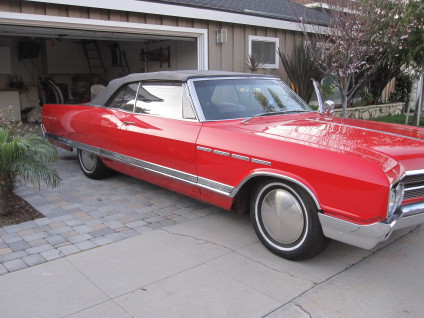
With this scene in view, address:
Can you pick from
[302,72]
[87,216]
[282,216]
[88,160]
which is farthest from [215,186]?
[302,72]

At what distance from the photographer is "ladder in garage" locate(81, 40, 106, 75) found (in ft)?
49.5

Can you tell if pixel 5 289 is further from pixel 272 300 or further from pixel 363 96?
pixel 363 96

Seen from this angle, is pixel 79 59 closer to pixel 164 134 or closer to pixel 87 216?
pixel 87 216

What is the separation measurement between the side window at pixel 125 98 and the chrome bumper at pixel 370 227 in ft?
9.50

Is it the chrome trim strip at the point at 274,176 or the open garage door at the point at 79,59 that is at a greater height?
the open garage door at the point at 79,59

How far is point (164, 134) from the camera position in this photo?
4199 mm

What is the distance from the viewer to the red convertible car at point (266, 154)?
9.28 ft

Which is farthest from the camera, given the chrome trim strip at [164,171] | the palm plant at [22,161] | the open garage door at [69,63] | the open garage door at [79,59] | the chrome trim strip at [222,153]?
the open garage door at [69,63]

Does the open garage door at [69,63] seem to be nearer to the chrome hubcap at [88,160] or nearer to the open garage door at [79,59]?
the open garage door at [79,59]

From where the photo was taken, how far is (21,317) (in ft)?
8.48

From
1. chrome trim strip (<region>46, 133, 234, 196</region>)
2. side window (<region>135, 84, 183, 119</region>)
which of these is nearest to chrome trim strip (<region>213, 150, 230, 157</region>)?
chrome trim strip (<region>46, 133, 234, 196</region>)

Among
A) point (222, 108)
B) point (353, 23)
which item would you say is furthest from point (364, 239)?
point (353, 23)

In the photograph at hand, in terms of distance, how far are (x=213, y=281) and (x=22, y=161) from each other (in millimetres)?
2296

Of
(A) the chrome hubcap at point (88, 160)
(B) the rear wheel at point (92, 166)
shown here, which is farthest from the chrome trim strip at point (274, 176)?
(A) the chrome hubcap at point (88, 160)
